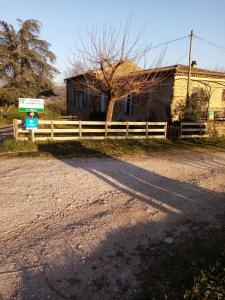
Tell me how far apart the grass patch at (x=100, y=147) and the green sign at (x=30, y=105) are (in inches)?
60.5

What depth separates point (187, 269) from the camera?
3.70 m

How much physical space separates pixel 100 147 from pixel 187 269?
9.05 metres

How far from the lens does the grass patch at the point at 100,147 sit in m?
11.2

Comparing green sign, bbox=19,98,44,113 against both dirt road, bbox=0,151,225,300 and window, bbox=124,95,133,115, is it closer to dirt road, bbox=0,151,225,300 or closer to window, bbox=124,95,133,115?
dirt road, bbox=0,151,225,300

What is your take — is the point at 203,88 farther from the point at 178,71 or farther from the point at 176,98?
the point at 178,71

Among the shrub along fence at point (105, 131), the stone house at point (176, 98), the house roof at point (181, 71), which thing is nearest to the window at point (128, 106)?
the stone house at point (176, 98)

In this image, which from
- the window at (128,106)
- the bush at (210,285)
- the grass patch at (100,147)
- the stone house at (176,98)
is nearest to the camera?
the bush at (210,285)

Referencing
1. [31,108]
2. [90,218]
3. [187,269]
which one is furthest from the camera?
[31,108]

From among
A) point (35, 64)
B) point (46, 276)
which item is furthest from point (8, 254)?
point (35, 64)

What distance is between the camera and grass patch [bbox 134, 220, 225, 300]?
3.18m

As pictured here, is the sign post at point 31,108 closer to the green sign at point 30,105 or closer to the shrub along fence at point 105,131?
the green sign at point 30,105

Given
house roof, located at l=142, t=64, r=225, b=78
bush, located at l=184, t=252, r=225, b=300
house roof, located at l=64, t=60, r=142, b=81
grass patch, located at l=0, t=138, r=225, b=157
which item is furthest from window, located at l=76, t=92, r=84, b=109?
bush, located at l=184, t=252, r=225, b=300

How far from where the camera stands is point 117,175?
27.0 ft

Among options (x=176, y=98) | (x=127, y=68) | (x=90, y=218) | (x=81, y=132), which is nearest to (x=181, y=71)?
(x=176, y=98)
